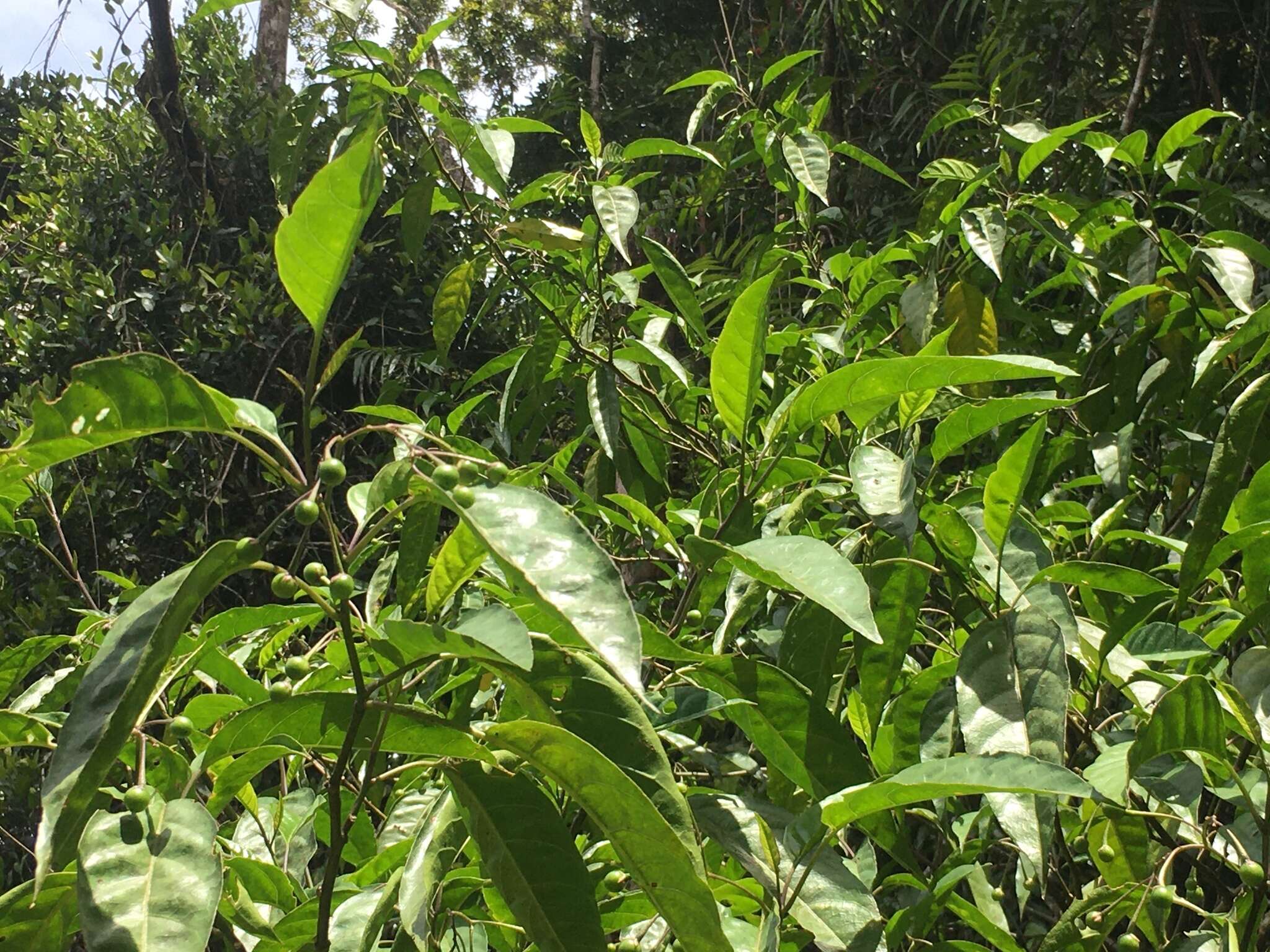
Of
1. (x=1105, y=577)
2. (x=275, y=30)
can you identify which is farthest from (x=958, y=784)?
(x=275, y=30)

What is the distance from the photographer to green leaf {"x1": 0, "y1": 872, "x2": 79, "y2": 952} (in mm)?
636

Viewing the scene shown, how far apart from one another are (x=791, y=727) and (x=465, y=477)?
0.33 meters

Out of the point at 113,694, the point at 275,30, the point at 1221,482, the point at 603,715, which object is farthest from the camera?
the point at 275,30

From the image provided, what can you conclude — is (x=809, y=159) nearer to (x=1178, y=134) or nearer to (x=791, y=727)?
(x=1178, y=134)

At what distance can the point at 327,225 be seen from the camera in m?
0.60

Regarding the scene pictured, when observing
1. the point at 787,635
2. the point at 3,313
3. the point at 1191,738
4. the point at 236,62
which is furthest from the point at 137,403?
the point at 236,62

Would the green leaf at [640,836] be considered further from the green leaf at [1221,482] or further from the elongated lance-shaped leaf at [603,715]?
the green leaf at [1221,482]

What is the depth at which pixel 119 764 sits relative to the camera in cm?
110

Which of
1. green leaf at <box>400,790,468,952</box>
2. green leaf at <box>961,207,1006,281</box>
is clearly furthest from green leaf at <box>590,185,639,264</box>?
green leaf at <box>400,790,468,952</box>

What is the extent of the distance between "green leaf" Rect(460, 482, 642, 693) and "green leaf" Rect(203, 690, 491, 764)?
0.16 m

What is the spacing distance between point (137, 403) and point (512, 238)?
889 millimetres

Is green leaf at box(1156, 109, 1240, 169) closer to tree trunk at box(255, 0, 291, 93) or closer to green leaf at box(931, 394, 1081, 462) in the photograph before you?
green leaf at box(931, 394, 1081, 462)

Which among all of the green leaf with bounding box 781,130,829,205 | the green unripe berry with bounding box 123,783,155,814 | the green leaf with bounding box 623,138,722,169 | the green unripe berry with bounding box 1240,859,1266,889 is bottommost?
the green unripe berry with bounding box 1240,859,1266,889

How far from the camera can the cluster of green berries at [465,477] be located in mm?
542
